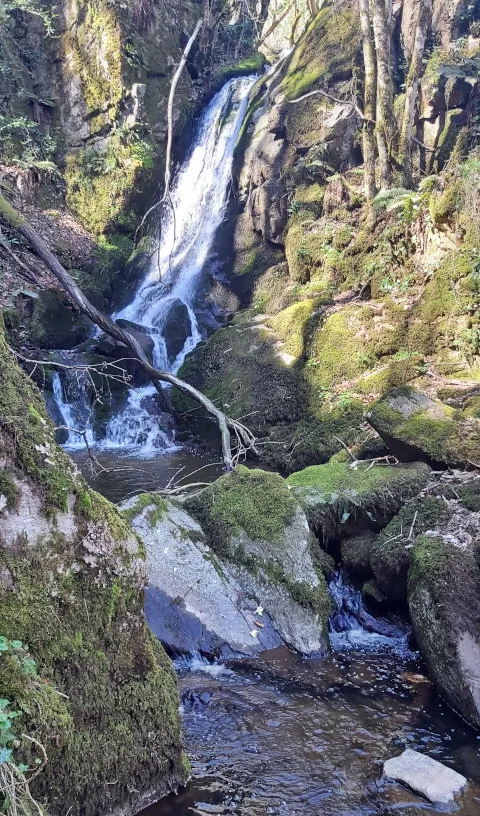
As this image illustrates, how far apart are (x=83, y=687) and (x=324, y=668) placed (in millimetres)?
2454

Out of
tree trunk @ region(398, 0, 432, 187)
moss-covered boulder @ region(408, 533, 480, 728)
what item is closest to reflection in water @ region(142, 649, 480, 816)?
moss-covered boulder @ region(408, 533, 480, 728)

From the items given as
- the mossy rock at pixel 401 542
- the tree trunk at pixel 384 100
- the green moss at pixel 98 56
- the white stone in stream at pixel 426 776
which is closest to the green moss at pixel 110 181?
the green moss at pixel 98 56

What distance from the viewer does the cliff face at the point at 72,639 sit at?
7.88 ft

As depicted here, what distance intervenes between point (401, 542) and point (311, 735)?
2.06 m

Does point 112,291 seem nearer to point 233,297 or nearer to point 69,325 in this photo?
point 69,325

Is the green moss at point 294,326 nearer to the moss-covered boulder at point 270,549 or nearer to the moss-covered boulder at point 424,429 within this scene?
the moss-covered boulder at point 424,429

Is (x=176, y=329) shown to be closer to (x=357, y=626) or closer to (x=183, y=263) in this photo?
(x=183, y=263)

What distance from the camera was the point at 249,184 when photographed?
54.7 feet

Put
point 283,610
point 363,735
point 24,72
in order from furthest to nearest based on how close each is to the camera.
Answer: point 24,72 < point 283,610 < point 363,735

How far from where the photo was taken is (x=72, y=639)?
2641mm

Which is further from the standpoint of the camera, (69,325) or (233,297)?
(233,297)

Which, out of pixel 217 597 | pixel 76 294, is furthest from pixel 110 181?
pixel 217 597

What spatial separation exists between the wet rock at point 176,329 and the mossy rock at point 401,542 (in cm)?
931

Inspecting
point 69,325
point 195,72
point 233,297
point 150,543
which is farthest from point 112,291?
point 150,543
